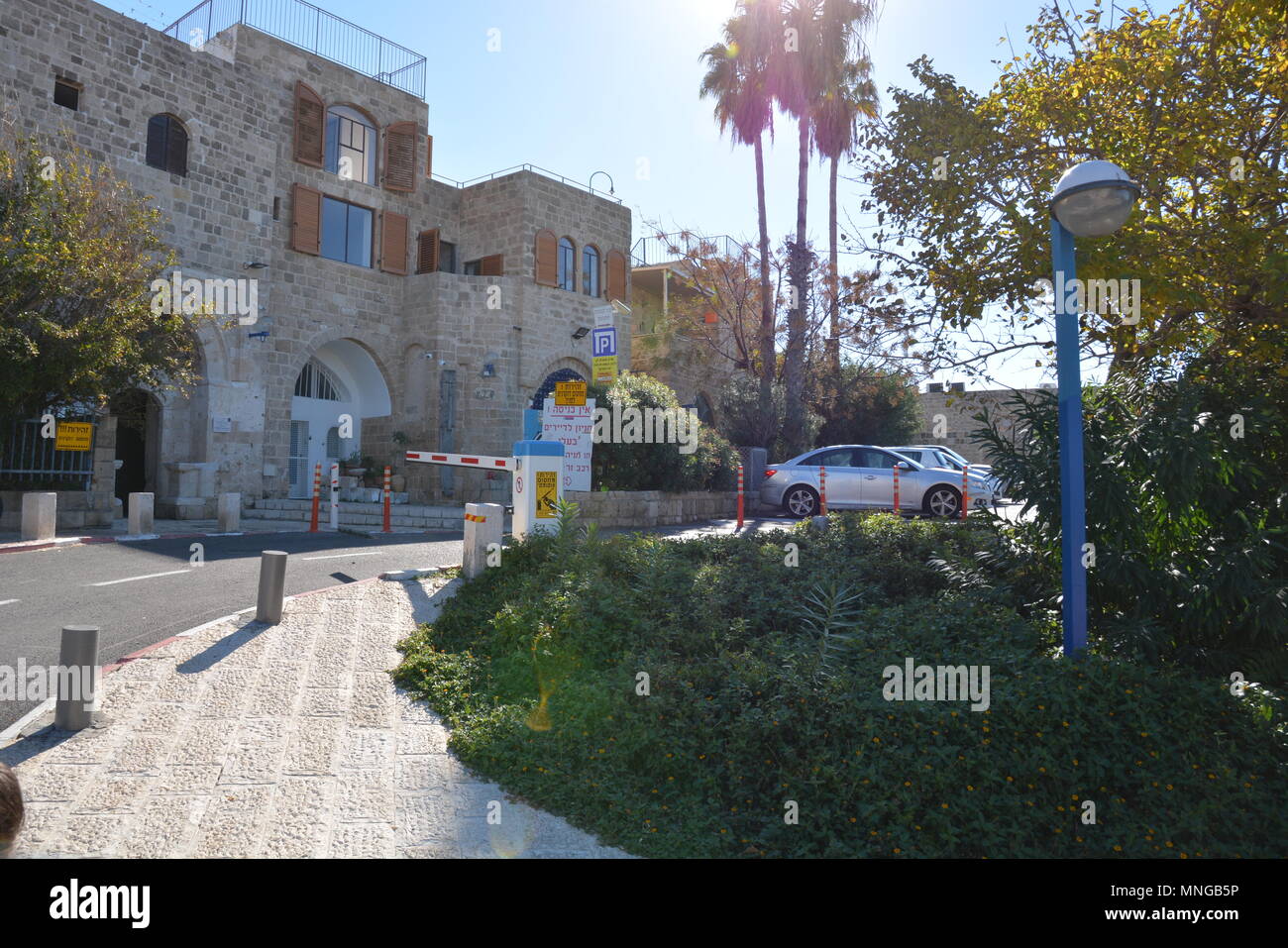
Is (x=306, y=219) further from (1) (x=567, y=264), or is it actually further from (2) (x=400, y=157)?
(1) (x=567, y=264)

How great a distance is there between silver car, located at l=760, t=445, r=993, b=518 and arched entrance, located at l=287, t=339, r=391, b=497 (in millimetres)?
11354

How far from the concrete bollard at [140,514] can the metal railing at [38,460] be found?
1.90 meters

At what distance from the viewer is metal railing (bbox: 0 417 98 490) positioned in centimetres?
1379

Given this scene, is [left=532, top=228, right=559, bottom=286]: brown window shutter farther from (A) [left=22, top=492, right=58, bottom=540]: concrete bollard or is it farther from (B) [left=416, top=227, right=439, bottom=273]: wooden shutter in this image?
(A) [left=22, top=492, right=58, bottom=540]: concrete bollard

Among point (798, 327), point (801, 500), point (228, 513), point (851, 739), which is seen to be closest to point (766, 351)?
point (798, 327)

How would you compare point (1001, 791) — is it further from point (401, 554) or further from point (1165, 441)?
point (401, 554)

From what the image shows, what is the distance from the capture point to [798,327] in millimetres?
20828

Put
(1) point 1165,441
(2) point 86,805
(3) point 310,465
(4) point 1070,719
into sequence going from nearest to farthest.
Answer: (2) point 86,805
(4) point 1070,719
(1) point 1165,441
(3) point 310,465

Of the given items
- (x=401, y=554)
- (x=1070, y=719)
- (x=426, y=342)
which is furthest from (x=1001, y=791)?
(x=426, y=342)

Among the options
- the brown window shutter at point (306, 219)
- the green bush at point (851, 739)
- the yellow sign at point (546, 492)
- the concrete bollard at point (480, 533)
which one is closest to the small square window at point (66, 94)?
Answer: the brown window shutter at point (306, 219)

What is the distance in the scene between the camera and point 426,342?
2225cm

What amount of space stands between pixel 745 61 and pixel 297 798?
2192cm

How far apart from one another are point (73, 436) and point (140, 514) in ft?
6.37

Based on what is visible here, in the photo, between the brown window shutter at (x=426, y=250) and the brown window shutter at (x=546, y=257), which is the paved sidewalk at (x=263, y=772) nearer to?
the brown window shutter at (x=546, y=257)
